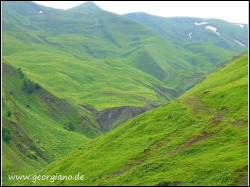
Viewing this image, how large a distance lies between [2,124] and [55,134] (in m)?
30.6

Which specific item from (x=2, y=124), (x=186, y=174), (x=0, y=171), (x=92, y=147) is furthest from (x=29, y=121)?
(x=186, y=174)

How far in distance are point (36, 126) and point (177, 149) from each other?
253 feet

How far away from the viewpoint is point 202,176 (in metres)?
43.4

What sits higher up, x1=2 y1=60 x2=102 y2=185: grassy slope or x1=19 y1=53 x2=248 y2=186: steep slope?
x1=19 y1=53 x2=248 y2=186: steep slope

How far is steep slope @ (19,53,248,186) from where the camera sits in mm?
44594

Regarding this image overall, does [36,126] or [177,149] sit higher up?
[177,149]

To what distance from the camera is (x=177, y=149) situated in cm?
5597

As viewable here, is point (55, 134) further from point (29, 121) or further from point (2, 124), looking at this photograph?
point (2, 124)

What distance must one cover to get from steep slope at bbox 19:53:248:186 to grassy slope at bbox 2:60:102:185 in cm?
2427

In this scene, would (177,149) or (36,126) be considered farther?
(36,126)

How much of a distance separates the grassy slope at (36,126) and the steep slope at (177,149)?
24.3m

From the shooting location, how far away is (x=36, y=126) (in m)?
119

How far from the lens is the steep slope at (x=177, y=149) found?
44594 millimetres

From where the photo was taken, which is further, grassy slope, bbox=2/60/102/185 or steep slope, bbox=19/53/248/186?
grassy slope, bbox=2/60/102/185
